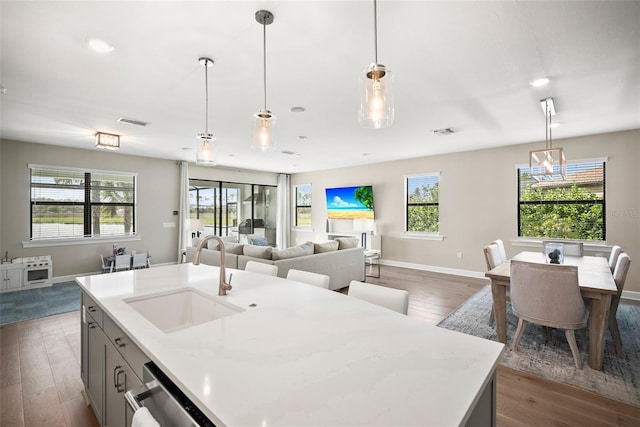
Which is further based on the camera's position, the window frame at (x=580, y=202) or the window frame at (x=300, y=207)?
the window frame at (x=300, y=207)

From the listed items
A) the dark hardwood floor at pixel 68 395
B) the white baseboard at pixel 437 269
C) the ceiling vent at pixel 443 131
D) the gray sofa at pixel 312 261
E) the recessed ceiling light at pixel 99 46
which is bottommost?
the dark hardwood floor at pixel 68 395

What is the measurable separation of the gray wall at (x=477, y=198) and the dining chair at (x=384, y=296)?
495cm

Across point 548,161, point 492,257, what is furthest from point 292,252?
point 548,161

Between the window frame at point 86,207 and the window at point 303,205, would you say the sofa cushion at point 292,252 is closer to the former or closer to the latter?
the window frame at point 86,207

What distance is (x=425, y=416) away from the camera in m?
0.73

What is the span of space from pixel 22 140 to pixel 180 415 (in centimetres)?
672

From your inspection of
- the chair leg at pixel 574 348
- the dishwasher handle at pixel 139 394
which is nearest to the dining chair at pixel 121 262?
the dishwasher handle at pixel 139 394

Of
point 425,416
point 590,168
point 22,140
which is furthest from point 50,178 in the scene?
point 590,168

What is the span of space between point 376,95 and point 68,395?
3.04 metres

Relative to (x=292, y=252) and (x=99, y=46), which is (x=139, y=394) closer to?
(x=99, y=46)

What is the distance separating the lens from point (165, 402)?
922 millimetres

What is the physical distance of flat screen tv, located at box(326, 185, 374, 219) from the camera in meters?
Result: 7.63

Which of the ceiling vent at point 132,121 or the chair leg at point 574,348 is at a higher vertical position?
the ceiling vent at point 132,121

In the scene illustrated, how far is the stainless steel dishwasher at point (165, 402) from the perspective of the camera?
82 cm
